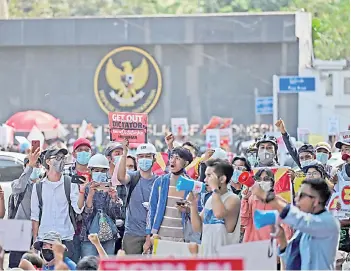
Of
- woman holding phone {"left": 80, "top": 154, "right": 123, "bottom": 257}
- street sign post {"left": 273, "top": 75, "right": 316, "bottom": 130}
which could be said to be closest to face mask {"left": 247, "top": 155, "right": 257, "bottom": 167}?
woman holding phone {"left": 80, "top": 154, "right": 123, "bottom": 257}

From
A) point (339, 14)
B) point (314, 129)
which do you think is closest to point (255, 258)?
point (314, 129)

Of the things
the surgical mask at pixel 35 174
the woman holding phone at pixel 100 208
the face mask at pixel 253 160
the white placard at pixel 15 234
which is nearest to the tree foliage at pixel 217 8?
the face mask at pixel 253 160

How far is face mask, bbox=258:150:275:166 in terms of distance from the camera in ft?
41.8

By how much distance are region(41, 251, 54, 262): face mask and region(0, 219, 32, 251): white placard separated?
18 centimetres

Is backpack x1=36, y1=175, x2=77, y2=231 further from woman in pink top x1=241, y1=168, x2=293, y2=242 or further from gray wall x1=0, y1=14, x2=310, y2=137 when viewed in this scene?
gray wall x1=0, y1=14, x2=310, y2=137

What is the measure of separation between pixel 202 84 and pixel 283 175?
80.7ft

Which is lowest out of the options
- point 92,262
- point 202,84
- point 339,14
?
point 92,262

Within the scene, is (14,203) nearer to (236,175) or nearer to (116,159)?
(116,159)

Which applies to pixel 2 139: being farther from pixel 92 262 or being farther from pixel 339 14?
pixel 339 14

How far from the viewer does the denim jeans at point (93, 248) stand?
11.6m

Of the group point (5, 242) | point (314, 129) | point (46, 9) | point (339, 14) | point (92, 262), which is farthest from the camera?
point (46, 9)

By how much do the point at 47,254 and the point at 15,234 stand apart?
39 cm

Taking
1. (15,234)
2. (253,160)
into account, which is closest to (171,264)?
(15,234)

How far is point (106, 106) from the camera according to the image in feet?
118
